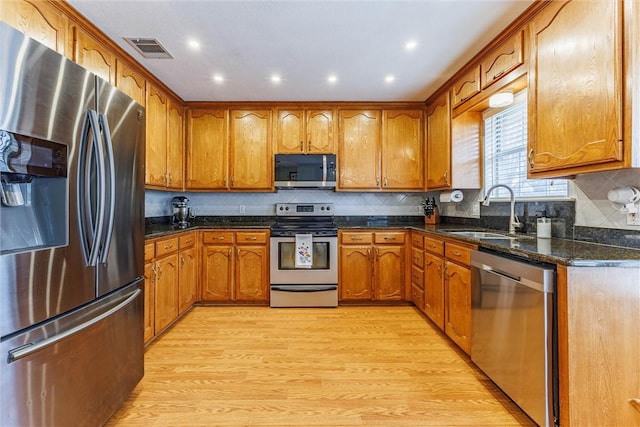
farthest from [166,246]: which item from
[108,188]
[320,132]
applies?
[320,132]

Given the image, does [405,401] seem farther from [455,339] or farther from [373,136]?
[373,136]

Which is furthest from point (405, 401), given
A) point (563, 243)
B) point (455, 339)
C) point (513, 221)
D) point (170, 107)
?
point (170, 107)

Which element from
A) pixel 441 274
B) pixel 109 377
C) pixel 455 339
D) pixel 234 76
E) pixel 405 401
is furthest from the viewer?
pixel 234 76

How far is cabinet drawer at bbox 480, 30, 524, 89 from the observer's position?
201cm

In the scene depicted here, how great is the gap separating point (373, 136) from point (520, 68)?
182 centimetres

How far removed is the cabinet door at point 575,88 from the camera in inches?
54.8

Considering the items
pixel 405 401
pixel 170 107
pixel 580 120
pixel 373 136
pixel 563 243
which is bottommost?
pixel 405 401

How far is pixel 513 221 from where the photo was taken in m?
2.39

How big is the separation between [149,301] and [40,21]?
1962 millimetres

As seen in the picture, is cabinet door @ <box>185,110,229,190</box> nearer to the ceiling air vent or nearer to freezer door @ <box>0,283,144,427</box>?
the ceiling air vent

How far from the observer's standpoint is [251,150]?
144 inches

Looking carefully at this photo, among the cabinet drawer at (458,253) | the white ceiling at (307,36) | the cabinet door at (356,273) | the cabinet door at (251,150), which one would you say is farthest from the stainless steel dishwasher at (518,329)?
the cabinet door at (251,150)

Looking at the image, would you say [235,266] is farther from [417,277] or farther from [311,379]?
[417,277]

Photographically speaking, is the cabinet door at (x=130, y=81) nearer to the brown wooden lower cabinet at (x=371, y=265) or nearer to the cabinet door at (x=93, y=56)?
the cabinet door at (x=93, y=56)
